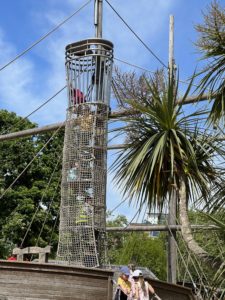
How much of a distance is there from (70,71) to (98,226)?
9.07 ft

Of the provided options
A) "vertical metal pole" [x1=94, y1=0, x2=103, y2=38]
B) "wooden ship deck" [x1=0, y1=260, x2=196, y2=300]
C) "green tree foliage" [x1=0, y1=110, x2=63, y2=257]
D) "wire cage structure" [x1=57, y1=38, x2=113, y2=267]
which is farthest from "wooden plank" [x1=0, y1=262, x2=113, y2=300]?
"green tree foliage" [x1=0, y1=110, x2=63, y2=257]

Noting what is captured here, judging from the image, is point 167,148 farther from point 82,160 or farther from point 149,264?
point 149,264

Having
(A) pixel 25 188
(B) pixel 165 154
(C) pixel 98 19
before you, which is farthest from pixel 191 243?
(A) pixel 25 188

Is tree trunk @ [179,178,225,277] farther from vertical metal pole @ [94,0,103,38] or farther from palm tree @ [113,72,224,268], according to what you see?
vertical metal pole @ [94,0,103,38]

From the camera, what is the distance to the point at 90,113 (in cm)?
1006

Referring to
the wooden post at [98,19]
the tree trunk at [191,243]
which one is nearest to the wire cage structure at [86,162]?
the wooden post at [98,19]

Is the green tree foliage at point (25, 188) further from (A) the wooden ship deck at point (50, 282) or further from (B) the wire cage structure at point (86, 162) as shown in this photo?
(A) the wooden ship deck at point (50, 282)

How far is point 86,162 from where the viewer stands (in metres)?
9.74

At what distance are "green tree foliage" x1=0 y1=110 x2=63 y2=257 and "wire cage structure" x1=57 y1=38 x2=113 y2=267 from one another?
13485 mm

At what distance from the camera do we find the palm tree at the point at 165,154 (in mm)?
7837

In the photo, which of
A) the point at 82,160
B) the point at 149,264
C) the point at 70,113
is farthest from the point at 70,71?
the point at 149,264

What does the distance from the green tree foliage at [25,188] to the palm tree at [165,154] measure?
15.4 meters

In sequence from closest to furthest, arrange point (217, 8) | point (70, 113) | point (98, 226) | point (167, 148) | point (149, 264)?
point (217, 8) → point (167, 148) → point (98, 226) → point (70, 113) → point (149, 264)

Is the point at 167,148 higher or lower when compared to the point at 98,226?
higher
